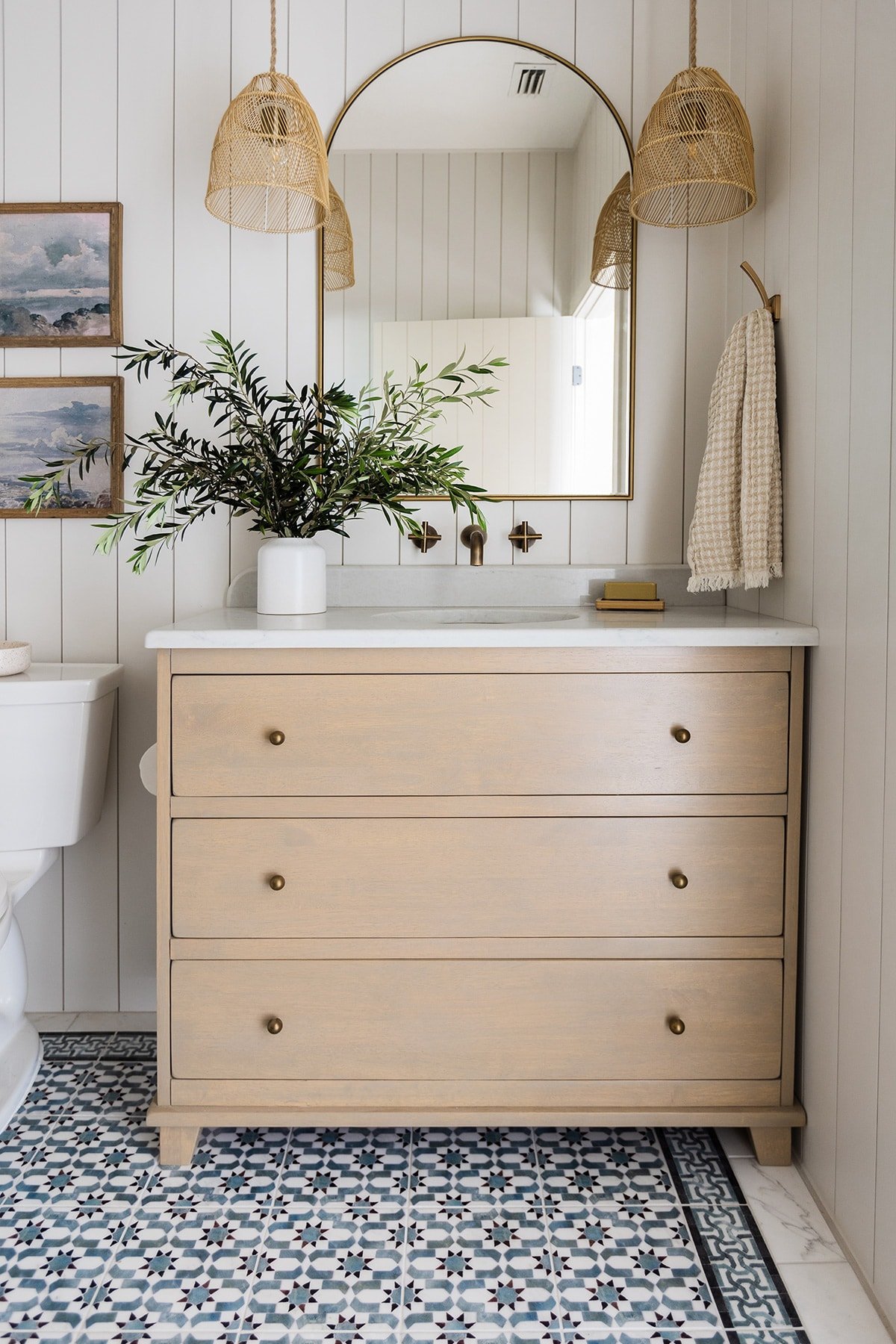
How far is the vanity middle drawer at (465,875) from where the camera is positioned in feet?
Answer: 5.05

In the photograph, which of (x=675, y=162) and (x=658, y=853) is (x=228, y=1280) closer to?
(x=658, y=853)

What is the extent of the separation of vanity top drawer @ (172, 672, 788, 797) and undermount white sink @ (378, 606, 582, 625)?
38cm

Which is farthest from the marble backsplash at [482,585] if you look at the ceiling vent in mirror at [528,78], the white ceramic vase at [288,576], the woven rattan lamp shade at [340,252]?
the ceiling vent in mirror at [528,78]

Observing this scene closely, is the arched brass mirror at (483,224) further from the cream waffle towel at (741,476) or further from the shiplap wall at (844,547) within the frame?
the shiplap wall at (844,547)

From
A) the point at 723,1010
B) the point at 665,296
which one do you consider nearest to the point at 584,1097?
the point at 723,1010

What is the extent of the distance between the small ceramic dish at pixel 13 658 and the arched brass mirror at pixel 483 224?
2.70 feet

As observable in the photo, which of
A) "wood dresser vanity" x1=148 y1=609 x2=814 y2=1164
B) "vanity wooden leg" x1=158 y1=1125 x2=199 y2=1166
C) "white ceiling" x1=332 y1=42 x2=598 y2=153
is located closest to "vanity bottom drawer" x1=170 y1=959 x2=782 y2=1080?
"wood dresser vanity" x1=148 y1=609 x2=814 y2=1164

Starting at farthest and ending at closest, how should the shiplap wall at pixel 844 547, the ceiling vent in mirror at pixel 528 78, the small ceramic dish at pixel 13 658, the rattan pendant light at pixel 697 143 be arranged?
1. the ceiling vent in mirror at pixel 528 78
2. the small ceramic dish at pixel 13 658
3. the rattan pendant light at pixel 697 143
4. the shiplap wall at pixel 844 547

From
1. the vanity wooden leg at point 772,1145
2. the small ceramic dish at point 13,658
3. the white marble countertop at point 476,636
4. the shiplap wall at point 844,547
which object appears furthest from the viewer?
the small ceramic dish at point 13,658

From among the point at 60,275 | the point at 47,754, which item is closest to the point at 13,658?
the point at 47,754

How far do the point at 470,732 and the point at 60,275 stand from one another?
4.42ft

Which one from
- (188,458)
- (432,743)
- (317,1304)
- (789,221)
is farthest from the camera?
(188,458)

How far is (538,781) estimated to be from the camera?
153 centimetres

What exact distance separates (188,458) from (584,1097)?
4.68ft
